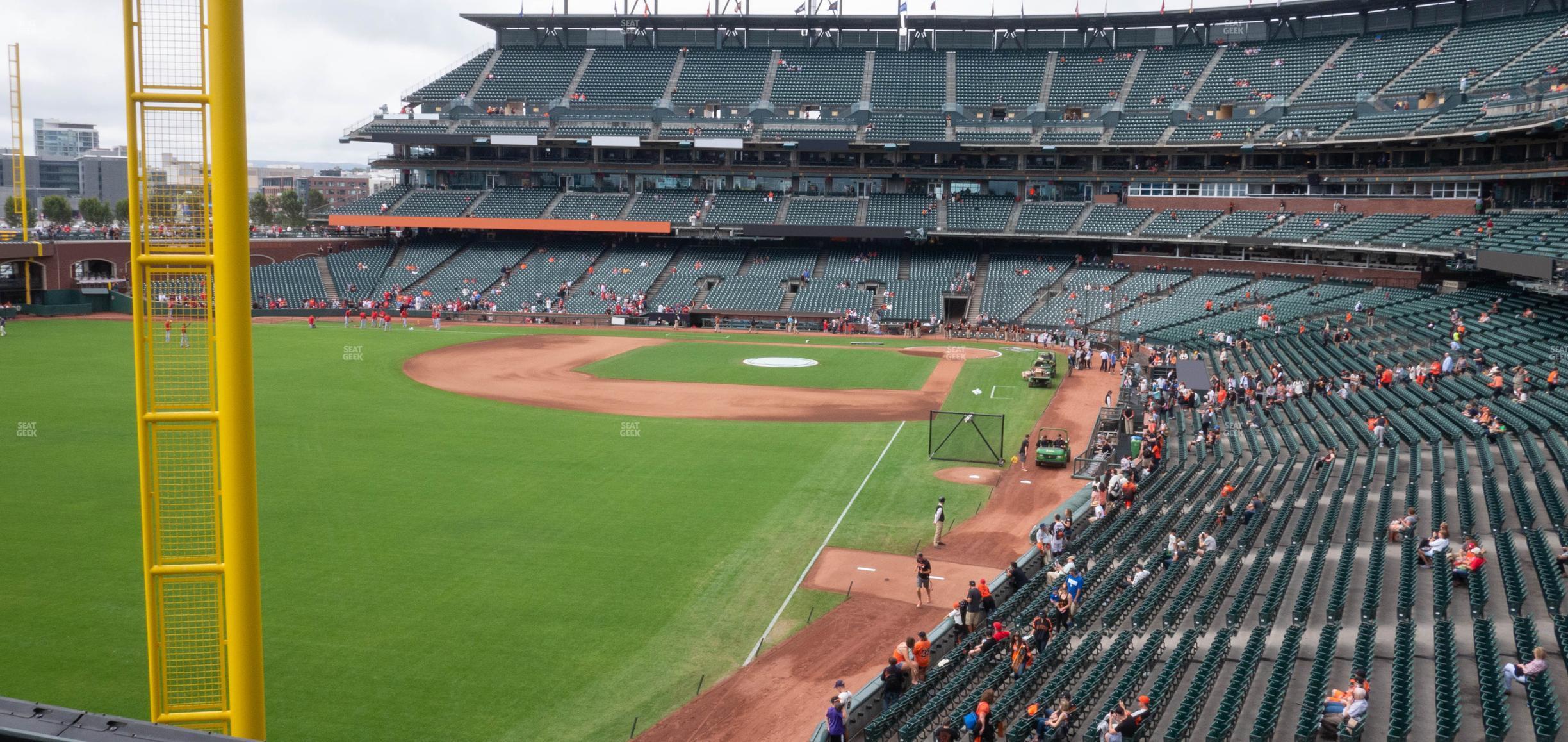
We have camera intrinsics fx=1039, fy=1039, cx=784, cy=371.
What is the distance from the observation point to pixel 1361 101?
66.6 meters

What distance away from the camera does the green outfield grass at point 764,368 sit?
166ft

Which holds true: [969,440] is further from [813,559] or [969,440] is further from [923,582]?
[923,582]

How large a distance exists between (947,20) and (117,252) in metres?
66.6

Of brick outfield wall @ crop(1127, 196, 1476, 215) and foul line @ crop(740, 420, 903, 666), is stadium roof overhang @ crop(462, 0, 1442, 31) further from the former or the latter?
foul line @ crop(740, 420, 903, 666)

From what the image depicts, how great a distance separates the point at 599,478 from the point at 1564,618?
76.6 ft

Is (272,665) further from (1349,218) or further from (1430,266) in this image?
(1349,218)

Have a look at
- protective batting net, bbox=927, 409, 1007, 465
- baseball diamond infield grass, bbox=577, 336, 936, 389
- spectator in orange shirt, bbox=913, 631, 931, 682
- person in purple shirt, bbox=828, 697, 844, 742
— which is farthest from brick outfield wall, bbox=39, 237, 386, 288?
person in purple shirt, bbox=828, 697, 844, 742

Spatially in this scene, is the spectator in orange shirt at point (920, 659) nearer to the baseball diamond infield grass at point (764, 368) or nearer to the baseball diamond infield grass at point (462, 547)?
the baseball diamond infield grass at point (462, 547)

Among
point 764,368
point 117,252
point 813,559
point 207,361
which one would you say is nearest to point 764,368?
point 764,368

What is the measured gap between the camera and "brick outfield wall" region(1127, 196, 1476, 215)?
58.5m

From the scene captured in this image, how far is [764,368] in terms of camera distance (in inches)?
2148

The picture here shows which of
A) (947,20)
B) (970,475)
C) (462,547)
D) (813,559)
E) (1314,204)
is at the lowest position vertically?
(813,559)

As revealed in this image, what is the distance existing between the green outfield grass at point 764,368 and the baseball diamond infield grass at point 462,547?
8.79 m

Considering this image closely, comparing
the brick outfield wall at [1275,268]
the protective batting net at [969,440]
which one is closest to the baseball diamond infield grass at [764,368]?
the protective batting net at [969,440]
